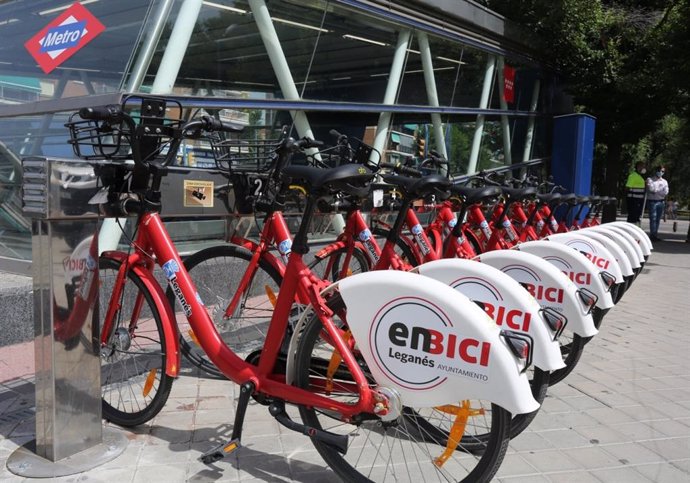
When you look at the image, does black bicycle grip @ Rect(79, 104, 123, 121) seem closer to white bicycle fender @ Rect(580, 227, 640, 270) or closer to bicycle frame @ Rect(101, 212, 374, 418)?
bicycle frame @ Rect(101, 212, 374, 418)

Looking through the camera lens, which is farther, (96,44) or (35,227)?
(96,44)

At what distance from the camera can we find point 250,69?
6.21m

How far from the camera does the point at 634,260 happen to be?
17.7ft

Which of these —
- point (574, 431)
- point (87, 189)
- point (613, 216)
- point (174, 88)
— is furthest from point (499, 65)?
point (87, 189)

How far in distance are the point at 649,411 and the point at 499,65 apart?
9.20 metres

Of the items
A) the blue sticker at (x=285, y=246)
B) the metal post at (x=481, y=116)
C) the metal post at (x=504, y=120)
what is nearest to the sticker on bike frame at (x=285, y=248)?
the blue sticker at (x=285, y=246)

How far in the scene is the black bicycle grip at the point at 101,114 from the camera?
2590 mm

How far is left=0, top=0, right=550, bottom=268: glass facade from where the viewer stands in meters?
5.09

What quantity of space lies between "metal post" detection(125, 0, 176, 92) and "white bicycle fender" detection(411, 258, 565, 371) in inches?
128

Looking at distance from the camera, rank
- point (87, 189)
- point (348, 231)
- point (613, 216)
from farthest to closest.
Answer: point (613, 216) → point (348, 231) → point (87, 189)

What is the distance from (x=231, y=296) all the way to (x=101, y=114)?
1.47 metres

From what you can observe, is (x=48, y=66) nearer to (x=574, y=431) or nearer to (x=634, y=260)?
(x=574, y=431)

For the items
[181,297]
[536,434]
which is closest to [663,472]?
[536,434]

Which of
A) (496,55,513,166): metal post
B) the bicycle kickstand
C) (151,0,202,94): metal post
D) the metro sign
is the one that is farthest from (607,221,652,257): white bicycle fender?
(496,55,513,166): metal post
